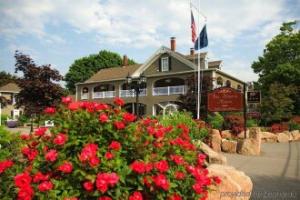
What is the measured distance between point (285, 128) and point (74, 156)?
927 inches

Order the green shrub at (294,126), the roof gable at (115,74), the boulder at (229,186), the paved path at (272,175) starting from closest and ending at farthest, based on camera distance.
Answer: the boulder at (229,186) → the paved path at (272,175) → the green shrub at (294,126) → the roof gable at (115,74)

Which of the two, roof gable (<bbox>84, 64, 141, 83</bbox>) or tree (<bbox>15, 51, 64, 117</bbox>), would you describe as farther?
roof gable (<bbox>84, 64, 141, 83</bbox>)

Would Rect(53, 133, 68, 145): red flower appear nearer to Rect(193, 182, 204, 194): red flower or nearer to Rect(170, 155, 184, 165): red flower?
Rect(170, 155, 184, 165): red flower

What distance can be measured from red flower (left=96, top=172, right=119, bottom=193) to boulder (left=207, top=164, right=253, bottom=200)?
7.70 feet

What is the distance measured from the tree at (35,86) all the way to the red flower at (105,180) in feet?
40.7

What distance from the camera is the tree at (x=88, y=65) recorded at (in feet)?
211

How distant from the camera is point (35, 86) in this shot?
48.5 ft

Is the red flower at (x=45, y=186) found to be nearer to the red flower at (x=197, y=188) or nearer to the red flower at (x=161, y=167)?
the red flower at (x=161, y=167)

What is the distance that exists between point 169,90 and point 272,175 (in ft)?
100

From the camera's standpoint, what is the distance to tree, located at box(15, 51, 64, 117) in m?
14.9

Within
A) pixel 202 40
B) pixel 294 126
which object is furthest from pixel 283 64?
pixel 202 40

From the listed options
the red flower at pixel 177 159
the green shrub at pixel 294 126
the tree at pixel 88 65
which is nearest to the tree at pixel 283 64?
the green shrub at pixel 294 126

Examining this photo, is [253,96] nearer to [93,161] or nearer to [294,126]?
[294,126]

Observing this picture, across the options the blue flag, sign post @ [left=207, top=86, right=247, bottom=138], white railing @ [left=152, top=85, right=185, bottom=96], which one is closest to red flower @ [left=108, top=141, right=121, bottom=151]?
sign post @ [left=207, top=86, right=247, bottom=138]
